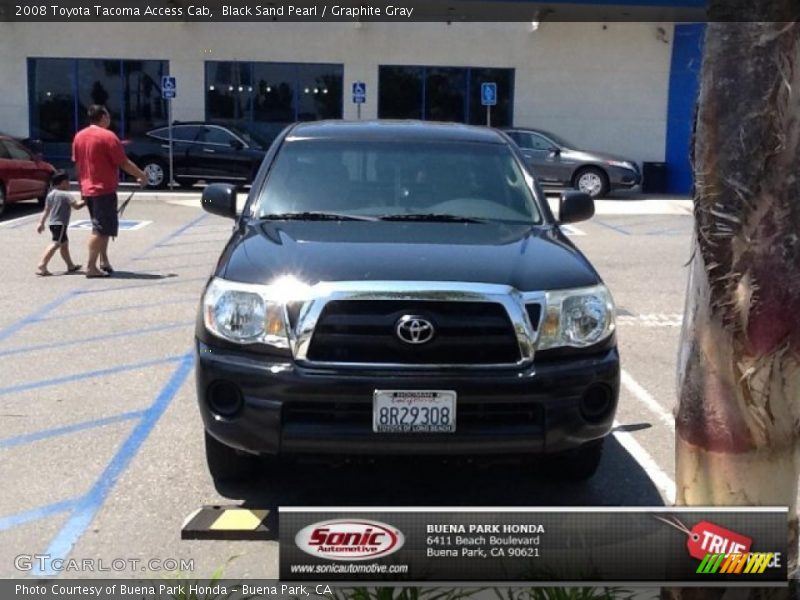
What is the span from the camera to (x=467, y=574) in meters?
3.12

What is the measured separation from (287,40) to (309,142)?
21632 millimetres

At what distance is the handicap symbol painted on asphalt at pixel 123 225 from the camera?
16.0 meters

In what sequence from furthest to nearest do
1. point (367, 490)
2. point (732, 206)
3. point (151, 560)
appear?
1. point (367, 490)
2. point (151, 560)
3. point (732, 206)

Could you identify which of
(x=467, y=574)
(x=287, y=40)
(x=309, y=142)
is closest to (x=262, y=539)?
(x=467, y=574)

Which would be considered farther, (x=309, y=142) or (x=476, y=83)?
(x=476, y=83)

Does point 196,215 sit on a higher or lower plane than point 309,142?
lower

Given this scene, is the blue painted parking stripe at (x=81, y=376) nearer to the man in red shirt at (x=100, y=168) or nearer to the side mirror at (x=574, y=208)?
the side mirror at (x=574, y=208)

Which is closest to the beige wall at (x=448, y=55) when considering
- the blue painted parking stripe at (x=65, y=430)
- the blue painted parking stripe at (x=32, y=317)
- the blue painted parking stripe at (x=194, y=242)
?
the blue painted parking stripe at (x=194, y=242)

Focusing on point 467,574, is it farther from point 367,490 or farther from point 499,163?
point 499,163

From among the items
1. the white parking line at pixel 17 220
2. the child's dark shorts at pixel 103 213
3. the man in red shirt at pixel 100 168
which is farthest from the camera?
the white parking line at pixel 17 220

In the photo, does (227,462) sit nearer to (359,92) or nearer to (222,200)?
(222,200)

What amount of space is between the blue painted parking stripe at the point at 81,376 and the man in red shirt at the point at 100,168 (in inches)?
141

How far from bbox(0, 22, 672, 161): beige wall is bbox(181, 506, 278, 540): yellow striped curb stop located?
23250 mm

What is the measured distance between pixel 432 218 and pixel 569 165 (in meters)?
18.3
